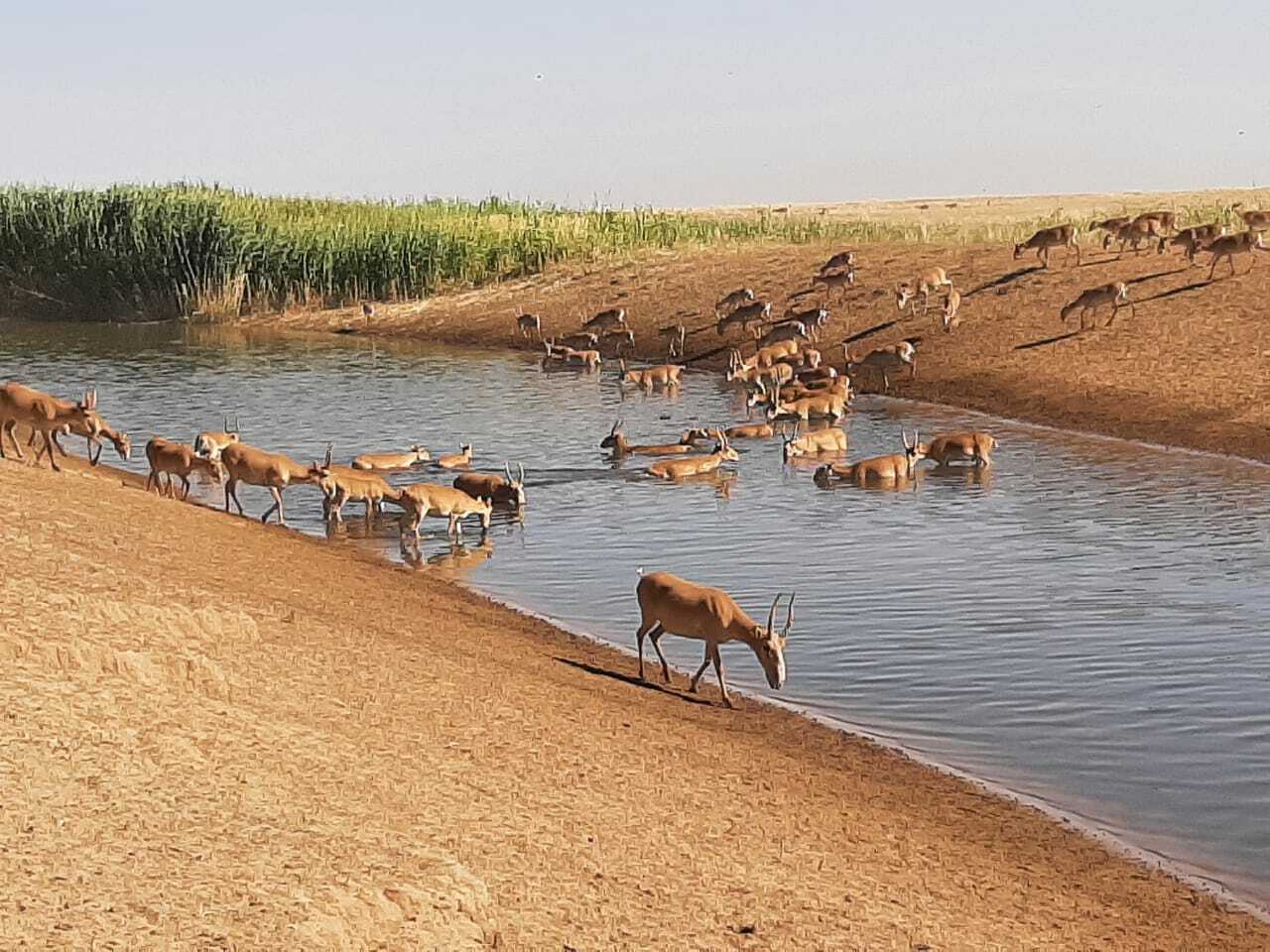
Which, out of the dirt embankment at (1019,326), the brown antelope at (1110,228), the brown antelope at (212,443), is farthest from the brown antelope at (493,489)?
the brown antelope at (1110,228)

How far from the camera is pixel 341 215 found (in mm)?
59500

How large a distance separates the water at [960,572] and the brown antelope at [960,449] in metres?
0.34

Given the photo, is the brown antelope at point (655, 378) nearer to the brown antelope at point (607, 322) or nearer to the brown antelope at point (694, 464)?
the brown antelope at point (607, 322)

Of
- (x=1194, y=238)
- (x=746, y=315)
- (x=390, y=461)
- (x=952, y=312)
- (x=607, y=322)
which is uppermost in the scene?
(x=1194, y=238)

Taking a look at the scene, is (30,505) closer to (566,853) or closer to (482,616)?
(482,616)

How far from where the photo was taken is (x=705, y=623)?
1278 centimetres

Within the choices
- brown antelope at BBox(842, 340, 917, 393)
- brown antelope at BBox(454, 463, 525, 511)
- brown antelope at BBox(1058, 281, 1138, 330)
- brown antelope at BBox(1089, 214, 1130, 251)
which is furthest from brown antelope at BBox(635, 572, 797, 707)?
brown antelope at BBox(1089, 214, 1130, 251)

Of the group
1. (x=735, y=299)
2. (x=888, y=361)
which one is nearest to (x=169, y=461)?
(x=888, y=361)

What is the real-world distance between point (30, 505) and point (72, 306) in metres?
44.9

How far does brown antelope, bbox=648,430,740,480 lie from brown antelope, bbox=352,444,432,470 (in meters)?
2.86

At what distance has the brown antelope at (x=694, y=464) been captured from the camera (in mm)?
23422

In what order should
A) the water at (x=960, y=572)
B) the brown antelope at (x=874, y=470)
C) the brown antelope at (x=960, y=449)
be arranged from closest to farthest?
the water at (x=960, y=572) < the brown antelope at (x=874, y=470) < the brown antelope at (x=960, y=449)

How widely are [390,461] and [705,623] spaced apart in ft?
38.4

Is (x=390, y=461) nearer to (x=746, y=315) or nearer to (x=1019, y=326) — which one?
(x=1019, y=326)
